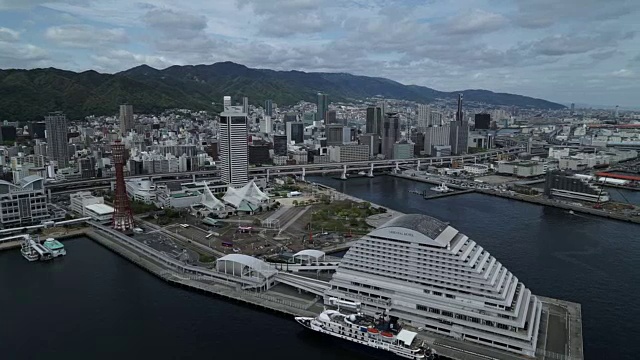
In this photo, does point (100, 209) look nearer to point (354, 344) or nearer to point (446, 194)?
point (354, 344)

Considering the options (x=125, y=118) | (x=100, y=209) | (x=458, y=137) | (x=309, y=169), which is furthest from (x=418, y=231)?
(x=125, y=118)

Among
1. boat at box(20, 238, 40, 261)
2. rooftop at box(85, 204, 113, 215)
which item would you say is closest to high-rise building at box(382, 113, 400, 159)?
rooftop at box(85, 204, 113, 215)

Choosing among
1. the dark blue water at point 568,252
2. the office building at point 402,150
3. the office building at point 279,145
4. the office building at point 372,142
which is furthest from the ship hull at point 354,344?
the office building at point 279,145

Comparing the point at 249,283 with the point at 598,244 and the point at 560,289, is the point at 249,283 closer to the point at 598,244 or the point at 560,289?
the point at 560,289

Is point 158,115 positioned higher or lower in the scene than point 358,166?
higher

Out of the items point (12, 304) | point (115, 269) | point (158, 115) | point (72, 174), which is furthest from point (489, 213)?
point (158, 115)

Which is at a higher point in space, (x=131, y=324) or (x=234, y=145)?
(x=234, y=145)
